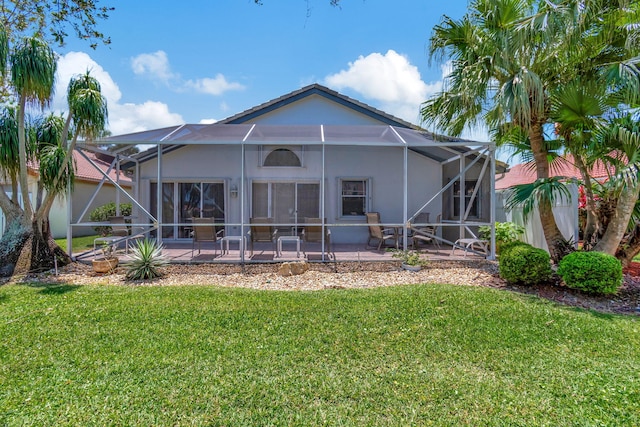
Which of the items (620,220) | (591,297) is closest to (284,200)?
(591,297)

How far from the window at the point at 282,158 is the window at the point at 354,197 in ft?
6.44

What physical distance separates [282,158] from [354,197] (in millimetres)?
3051

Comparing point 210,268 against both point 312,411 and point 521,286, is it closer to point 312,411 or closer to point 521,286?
point 312,411

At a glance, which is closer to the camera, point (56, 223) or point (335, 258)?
point (335, 258)

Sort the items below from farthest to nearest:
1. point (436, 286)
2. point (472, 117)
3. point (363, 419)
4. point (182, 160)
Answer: point (182, 160) < point (472, 117) < point (436, 286) < point (363, 419)

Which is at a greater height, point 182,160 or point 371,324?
point 182,160

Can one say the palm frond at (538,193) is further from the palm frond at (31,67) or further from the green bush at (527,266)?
the palm frond at (31,67)

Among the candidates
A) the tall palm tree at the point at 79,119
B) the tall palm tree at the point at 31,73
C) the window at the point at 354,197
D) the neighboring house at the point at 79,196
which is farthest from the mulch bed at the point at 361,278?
the neighboring house at the point at 79,196

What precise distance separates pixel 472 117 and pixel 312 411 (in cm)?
715

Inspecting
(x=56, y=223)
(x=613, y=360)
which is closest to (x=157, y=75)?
(x=56, y=223)

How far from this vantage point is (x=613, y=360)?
3.39 metres

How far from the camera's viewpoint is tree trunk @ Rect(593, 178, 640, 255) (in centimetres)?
579

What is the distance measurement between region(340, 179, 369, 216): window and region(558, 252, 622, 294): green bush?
695 cm

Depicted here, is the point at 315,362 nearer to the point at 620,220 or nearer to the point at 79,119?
the point at 620,220
